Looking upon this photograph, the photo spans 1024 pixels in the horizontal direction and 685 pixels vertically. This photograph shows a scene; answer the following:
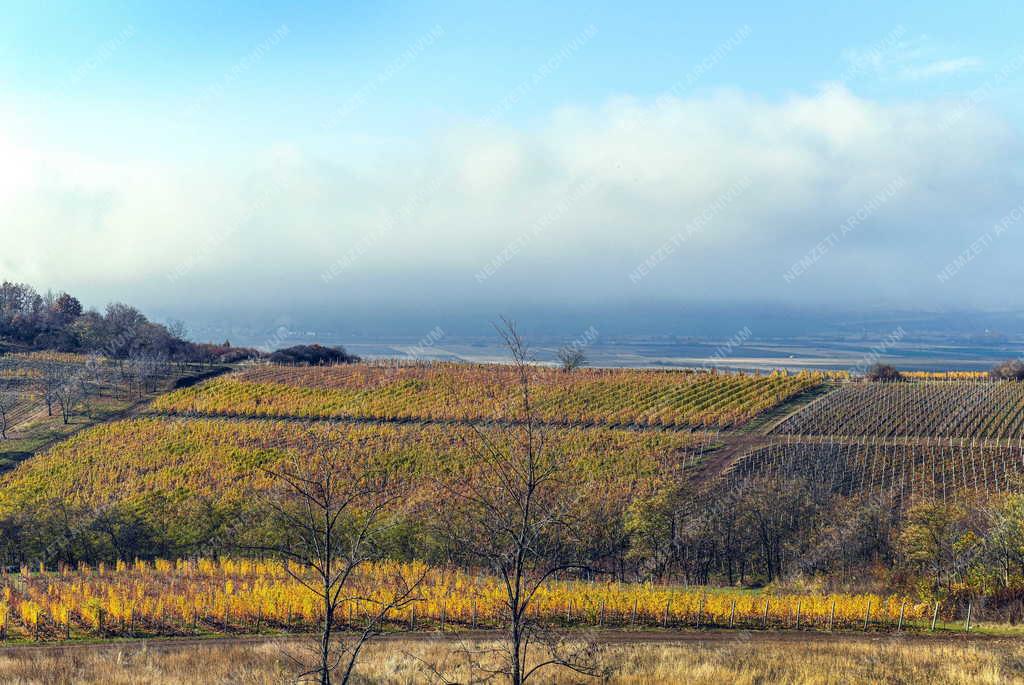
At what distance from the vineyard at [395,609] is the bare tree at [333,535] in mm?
1051

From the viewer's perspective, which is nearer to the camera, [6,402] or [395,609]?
[395,609]

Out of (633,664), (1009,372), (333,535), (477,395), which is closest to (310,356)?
(477,395)

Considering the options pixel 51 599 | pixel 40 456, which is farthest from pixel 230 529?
pixel 40 456

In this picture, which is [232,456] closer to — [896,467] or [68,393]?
[68,393]

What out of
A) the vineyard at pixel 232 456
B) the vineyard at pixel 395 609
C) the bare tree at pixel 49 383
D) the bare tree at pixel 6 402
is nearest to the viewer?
the vineyard at pixel 395 609

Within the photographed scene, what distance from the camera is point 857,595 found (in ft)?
119

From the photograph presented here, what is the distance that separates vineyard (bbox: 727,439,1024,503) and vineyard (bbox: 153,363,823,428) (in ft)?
29.8

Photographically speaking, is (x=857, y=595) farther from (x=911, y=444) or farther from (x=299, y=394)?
(x=299, y=394)

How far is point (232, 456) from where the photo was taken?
64.7m

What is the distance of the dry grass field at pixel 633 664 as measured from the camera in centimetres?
2253

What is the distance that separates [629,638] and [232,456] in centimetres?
4280

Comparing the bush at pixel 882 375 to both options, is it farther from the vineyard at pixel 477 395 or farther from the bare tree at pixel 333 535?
the bare tree at pixel 333 535

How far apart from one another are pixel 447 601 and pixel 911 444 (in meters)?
42.1

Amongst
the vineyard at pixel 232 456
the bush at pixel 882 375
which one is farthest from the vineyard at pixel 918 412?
the vineyard at pixel 232 456
